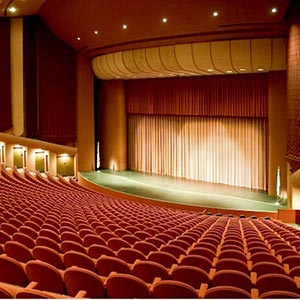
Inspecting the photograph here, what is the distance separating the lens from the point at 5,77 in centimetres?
1727

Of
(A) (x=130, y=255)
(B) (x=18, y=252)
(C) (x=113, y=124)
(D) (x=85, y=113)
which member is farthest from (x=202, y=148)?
(B) (x=18, y=252)

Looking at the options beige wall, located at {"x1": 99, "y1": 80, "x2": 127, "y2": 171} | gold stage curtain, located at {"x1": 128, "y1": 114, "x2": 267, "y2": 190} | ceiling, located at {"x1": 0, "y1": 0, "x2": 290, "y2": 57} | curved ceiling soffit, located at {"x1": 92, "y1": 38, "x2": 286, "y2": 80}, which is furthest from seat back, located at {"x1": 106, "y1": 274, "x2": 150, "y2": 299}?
beige wall, located at {"x1": 99, "y1": 80, "x2": 127, "y2": 171}

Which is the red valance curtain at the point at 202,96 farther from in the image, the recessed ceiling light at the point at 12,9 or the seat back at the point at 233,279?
the seat back at the point at 233,279

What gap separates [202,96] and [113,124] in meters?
4.32

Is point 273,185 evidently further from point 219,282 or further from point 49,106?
point 219,282

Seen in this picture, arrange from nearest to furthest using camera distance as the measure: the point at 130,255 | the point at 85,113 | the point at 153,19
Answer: the point at 130,255 → the point at 153,19 → the point at 85,113

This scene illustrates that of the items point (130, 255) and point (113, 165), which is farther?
point (113, 165)

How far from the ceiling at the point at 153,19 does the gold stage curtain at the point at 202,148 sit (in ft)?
11.9

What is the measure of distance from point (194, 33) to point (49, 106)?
23.3 feet

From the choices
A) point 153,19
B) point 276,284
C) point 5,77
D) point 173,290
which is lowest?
point 276,284

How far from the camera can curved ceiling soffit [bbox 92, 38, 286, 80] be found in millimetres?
12719

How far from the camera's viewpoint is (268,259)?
4.04 meters

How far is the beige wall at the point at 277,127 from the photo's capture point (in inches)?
536

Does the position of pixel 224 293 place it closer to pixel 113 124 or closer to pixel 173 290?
pixel 173 290
